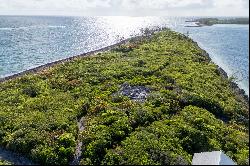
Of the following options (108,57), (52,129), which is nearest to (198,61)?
(108,57)

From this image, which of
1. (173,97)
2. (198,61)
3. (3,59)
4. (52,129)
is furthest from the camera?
(3,59)

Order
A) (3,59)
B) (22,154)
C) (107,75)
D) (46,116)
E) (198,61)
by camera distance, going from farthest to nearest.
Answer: (3,59), (198,61), (107,75), (46,116), (22,154)

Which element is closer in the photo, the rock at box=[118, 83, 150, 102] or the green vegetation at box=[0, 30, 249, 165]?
the green vegetation at box=[0, 30, 249, 165]

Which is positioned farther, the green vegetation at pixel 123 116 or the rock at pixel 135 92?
the rock at pixel 135 92

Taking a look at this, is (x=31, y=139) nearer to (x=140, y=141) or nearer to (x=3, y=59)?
(x=140, y=141)

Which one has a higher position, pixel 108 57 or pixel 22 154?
pixel 108 57

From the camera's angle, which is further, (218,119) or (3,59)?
(3,59)

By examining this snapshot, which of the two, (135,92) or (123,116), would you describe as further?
(135,92)

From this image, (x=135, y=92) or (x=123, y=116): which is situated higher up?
(x=135, y=92)
